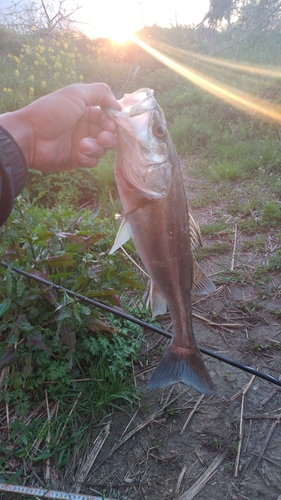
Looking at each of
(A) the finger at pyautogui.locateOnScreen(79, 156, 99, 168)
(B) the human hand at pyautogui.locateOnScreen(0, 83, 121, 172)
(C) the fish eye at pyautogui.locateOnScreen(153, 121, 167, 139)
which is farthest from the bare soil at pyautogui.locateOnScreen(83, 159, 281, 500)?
(C) the fish eye at pyautogui.locateOnScreen(153, 121, 167, 139)

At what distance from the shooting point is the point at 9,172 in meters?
2.22

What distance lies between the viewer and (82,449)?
2.34 m

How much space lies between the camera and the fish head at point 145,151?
2.11m

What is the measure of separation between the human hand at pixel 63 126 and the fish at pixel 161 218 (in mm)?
286

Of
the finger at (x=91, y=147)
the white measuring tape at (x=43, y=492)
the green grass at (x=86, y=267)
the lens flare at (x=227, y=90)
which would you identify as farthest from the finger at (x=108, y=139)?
the lens flare at (x=227, y=90)

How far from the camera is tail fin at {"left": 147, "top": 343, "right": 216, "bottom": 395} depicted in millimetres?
2203

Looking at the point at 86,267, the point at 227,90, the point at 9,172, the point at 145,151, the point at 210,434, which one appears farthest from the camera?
the point at 227,90

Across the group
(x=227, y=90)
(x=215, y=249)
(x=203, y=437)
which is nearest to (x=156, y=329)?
(x=203, y=437)

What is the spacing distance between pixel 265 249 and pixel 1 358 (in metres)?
2.94

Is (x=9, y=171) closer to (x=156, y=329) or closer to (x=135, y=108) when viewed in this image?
(x=135, y=108)

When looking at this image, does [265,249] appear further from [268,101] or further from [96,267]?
[268,101]

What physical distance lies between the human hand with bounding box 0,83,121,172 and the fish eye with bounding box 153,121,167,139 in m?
0.35

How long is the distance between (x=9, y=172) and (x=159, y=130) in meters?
0.88

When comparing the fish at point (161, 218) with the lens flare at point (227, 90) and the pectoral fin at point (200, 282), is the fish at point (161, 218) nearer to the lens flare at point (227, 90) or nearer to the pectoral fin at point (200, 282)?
the pectoral fin at point (200, 282)
